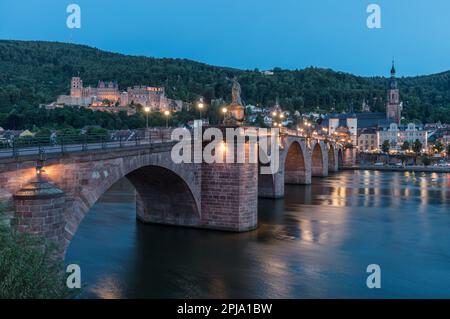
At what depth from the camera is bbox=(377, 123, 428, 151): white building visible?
392 ft

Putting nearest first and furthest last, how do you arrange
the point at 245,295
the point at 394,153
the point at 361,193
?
the point at 245,295
the point at 361,193
the point at 394,153

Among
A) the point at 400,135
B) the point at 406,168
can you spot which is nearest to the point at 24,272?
the point at 406,168

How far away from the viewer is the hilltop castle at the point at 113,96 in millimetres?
164000

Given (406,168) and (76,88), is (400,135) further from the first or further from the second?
(76,88)

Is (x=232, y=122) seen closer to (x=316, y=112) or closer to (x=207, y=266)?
(x=207, y=266)

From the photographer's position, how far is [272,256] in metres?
21.8

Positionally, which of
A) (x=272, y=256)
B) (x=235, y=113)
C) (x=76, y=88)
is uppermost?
(x=76, y=88)

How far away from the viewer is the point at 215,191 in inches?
1016

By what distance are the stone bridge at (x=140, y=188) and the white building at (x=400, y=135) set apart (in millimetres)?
86873

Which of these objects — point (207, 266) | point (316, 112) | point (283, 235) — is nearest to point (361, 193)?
point (283, 235)

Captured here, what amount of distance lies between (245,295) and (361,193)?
34.9 m

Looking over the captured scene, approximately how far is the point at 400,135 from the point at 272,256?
110 m

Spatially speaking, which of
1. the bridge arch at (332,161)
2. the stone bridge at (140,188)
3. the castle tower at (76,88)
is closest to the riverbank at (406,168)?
the bridge arch at (332,161)
